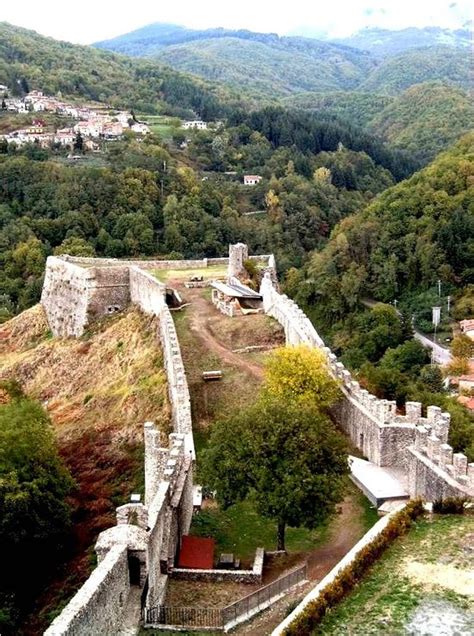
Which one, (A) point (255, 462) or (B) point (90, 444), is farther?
(B) point (90, 444)

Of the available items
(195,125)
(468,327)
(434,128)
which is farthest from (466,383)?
(434,128)

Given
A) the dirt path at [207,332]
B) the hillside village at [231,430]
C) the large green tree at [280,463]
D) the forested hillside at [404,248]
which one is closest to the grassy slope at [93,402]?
the hillside village at [231,430]

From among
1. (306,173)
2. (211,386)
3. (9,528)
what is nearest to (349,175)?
(306,173)

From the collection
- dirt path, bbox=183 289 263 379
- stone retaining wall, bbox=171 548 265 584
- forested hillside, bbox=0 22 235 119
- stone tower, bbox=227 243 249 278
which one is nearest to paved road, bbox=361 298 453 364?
stone tower, bbox=227 243 249 278

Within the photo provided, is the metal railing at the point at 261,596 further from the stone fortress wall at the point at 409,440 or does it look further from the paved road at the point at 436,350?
the paved road at the point at 436,350

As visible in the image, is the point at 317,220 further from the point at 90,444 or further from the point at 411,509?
the point at 411,509

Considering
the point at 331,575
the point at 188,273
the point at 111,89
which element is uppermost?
the point at 111,89

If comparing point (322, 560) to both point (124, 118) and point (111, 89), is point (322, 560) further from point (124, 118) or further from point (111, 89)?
point (111, 89)
